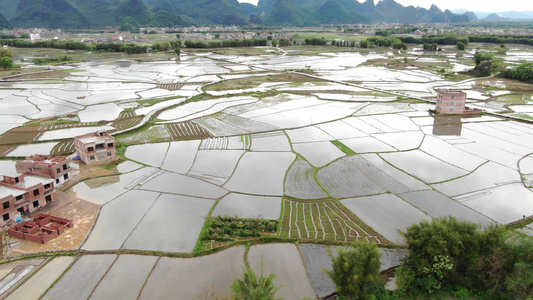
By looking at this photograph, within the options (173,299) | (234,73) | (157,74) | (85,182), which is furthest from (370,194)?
(157,74)

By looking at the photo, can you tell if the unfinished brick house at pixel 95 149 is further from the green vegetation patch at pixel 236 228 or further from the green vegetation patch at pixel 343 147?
the green vegetation patch at pixel 343 147

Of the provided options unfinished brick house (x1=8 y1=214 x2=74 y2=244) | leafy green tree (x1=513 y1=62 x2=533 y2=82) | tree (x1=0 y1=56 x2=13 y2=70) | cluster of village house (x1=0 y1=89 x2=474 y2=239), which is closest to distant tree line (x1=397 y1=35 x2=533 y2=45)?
leafy green tree (x1=513 y1=62 x2=533 y2=82)

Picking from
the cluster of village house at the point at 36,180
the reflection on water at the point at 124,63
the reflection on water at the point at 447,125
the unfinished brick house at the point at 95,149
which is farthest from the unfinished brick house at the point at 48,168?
the reflection on water at the point at 124,63

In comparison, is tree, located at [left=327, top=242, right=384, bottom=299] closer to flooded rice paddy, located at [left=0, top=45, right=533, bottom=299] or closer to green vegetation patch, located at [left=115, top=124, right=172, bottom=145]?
flooded rice paddy, located at [left=0, top=45, right=533, bottom=299]

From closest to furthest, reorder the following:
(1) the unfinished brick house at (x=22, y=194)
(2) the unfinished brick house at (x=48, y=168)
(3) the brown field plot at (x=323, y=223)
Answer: (3) the brown field plot at (x=323, y=223) < (1) the unfinished brick house at (x=22, y=194) < (2) the unfinished brick house at (x=48, y=168)

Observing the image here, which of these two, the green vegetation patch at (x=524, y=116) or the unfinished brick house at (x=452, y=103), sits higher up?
the unfinished brick house at (x=452, y=103)

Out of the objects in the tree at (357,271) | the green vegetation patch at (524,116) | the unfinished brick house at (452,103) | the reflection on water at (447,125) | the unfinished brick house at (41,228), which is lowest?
the unfinished brick house at (41,228)

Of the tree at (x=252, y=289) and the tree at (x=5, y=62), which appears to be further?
the tree at (x=5, y=62)

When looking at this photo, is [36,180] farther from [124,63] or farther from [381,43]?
[381,43]

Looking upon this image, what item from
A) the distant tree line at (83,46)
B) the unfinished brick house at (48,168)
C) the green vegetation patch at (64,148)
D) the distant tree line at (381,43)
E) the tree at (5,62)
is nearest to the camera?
the unfinished brick house at (48,168)
